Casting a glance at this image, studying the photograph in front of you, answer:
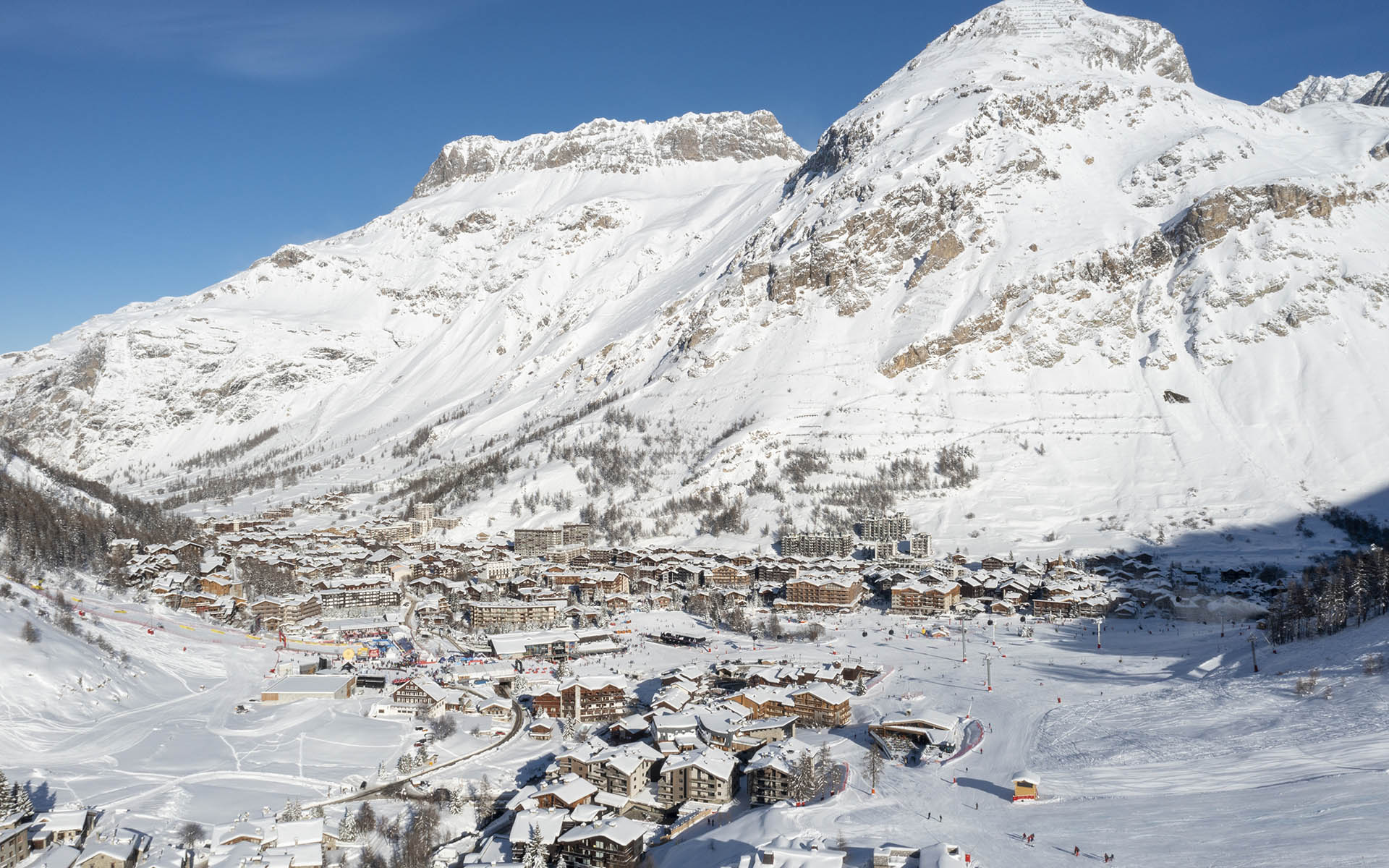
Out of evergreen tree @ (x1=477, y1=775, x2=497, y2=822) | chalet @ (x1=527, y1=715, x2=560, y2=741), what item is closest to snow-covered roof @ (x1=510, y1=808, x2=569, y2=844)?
evergreen tree @ (x1=477, y1=775, x2=497, y2=822)

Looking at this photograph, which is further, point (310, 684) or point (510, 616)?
point (510, 616)

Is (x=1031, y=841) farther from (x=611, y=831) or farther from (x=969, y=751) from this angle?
(x=611, y=831)

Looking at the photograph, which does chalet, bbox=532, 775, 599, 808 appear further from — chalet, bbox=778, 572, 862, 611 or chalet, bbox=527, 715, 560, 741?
chalet, bbox=778, 572, 862, 611

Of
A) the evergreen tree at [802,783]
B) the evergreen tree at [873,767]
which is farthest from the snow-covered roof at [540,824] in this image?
the evergreen tree at [873,767]

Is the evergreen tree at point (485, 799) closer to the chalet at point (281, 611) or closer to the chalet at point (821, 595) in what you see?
the chalet at point (281, 611)

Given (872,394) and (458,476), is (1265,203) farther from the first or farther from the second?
(458,476)

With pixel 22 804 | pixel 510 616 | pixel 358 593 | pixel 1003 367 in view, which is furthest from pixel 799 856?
pixel 1003 367

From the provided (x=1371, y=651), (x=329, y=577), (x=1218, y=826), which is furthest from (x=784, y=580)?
A: (x=1218, y=826)
